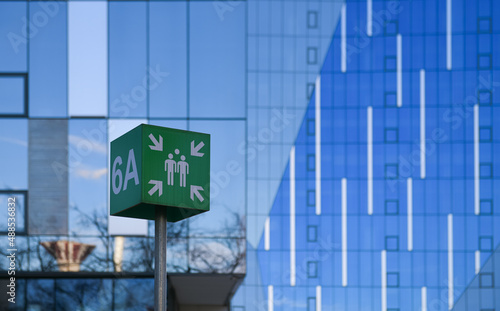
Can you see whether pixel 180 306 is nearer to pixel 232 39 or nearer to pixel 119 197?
pixel 232 39

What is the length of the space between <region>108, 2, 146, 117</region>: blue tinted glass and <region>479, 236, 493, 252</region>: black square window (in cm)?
4426

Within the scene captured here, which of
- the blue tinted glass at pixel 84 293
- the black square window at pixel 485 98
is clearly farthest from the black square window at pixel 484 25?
the blue tinted glass at pixel 84 293

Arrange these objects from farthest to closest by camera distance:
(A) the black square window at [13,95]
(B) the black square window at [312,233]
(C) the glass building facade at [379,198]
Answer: (B) the black square window at [312,233] < (C) the glass building facade at [379,198] < (A) the black square window at [13,95]

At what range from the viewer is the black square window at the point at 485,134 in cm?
5724

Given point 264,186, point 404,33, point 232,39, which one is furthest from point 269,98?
point 232,39

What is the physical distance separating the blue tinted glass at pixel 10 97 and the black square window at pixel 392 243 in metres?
44.7

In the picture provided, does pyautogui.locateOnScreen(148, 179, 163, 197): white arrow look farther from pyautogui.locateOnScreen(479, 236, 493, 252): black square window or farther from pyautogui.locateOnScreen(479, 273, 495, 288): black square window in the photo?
pyautogui.locateOnScreen(479, 236, 493, 252): black square window

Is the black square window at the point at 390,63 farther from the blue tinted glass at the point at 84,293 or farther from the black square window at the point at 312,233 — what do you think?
the blue tinted glass at the point at 84,293

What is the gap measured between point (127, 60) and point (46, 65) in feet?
5.57

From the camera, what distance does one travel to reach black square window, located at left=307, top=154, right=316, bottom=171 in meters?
62.0

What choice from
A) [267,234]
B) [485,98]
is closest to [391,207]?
[267,234]

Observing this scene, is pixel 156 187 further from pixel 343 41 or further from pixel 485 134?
pixel 485 134

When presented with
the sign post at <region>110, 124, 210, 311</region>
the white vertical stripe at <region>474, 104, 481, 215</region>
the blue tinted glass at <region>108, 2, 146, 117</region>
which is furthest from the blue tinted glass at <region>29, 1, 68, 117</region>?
the white vertical stripe at <region>474, 104, 481, 215</region>

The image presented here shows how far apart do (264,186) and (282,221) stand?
3.59 metres
